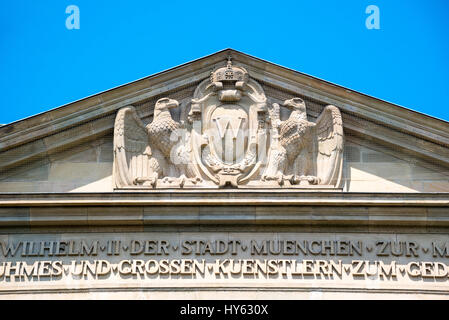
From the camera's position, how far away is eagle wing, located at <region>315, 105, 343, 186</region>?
1958 centimetres

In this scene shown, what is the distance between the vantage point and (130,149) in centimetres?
1983

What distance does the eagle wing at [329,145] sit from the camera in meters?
19.6

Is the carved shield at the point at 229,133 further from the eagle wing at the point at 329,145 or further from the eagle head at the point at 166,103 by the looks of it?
the eagle wing at the point at 329,145

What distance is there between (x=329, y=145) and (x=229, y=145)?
1.71 meters

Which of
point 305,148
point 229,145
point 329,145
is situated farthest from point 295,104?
point 229,145

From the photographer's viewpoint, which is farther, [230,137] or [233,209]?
[230,137]

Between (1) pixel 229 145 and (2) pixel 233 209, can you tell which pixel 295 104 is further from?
(2) pixel 233 209

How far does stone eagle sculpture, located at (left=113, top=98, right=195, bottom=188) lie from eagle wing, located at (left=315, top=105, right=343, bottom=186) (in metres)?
2.25

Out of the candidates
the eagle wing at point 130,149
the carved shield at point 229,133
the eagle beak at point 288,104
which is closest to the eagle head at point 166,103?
the eagle wing at point 130,149

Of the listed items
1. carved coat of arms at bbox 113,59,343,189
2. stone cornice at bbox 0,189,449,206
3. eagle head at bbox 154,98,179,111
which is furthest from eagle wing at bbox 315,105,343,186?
eagle head at bbox 154,98,179,111

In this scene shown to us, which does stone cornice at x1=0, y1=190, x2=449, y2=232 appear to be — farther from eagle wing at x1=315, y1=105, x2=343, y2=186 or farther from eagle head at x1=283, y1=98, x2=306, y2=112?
eagle head at x1=283, y1=98, x2=306, y2=112
